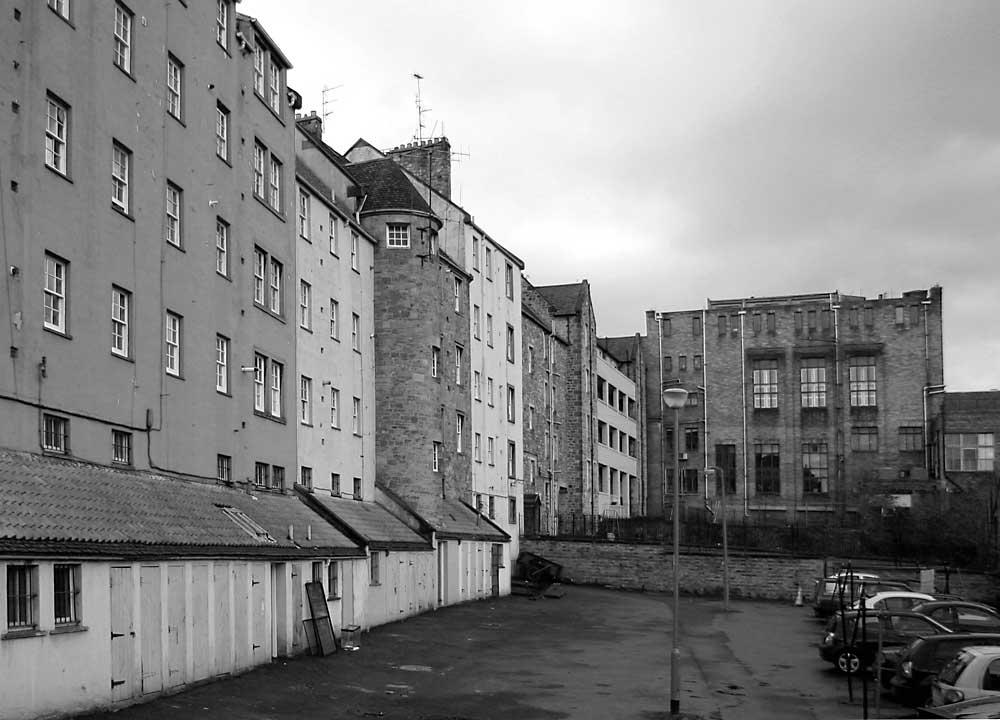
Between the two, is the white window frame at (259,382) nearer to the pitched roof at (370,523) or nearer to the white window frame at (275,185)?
the pitched roof at (370,523)

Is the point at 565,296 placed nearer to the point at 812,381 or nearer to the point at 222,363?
the point at 812,381

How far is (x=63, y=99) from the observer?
22359 millimetres

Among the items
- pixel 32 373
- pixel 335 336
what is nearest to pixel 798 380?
pixel 335 336

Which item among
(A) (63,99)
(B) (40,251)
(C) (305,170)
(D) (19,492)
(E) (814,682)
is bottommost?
(E) (814,682)

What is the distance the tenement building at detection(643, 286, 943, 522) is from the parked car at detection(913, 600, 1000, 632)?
50036 mm

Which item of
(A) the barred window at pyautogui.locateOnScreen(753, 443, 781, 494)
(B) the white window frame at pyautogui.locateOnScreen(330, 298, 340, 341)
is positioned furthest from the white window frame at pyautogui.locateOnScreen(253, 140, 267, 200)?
(A) the barred window at pyautogui.locateOnScreen(753, 443, 781, 494)

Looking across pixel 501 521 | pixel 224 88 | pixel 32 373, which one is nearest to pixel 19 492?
pixel 32 373

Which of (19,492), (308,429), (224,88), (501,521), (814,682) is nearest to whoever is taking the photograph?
(19,492)

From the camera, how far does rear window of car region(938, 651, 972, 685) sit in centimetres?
1803

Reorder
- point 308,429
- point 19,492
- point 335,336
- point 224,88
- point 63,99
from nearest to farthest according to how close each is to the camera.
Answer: point 19,492 < point 63,99 < point 224,88 < point 308,429 < point 335,336

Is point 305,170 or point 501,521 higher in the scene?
point 305,170

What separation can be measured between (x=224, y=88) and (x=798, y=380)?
62053 millimetres

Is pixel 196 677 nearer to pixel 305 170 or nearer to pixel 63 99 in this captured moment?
pixel 63 99

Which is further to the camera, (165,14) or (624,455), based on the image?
(624,455)
